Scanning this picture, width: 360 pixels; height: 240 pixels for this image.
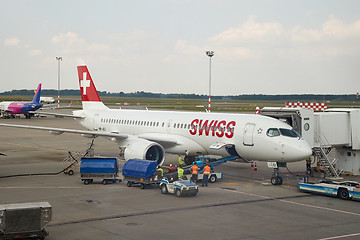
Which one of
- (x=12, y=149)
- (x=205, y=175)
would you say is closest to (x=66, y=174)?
(x=205, y=175)

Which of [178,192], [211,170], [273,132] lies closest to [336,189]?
[273,132]

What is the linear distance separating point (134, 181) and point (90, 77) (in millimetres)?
20070

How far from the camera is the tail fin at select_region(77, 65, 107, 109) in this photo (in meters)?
45.6

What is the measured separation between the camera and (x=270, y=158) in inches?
1164

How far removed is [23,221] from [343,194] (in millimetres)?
17110

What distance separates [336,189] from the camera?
25906 millimetres

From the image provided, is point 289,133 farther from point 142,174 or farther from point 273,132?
point 142,174

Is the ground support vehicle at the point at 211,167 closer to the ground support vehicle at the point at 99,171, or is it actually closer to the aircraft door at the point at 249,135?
the aircraft door at the point at 249,135

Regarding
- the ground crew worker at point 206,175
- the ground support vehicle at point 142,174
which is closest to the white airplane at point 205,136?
the ground crew worker at point 206,175

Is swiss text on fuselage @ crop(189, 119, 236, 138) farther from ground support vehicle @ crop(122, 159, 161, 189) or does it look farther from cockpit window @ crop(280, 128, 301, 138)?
ground support vehicle @ crop(122, 159, 161, 189)

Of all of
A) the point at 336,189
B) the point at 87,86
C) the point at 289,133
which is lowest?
the point at 336,189

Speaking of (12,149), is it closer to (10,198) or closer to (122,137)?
(122,137)

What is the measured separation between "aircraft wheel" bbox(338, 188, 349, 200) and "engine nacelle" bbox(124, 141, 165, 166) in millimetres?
12191

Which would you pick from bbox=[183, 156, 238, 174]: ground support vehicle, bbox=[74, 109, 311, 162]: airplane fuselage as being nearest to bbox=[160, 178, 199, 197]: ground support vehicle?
bbox=[183, 156, 238, 174]: ground support vehicle
